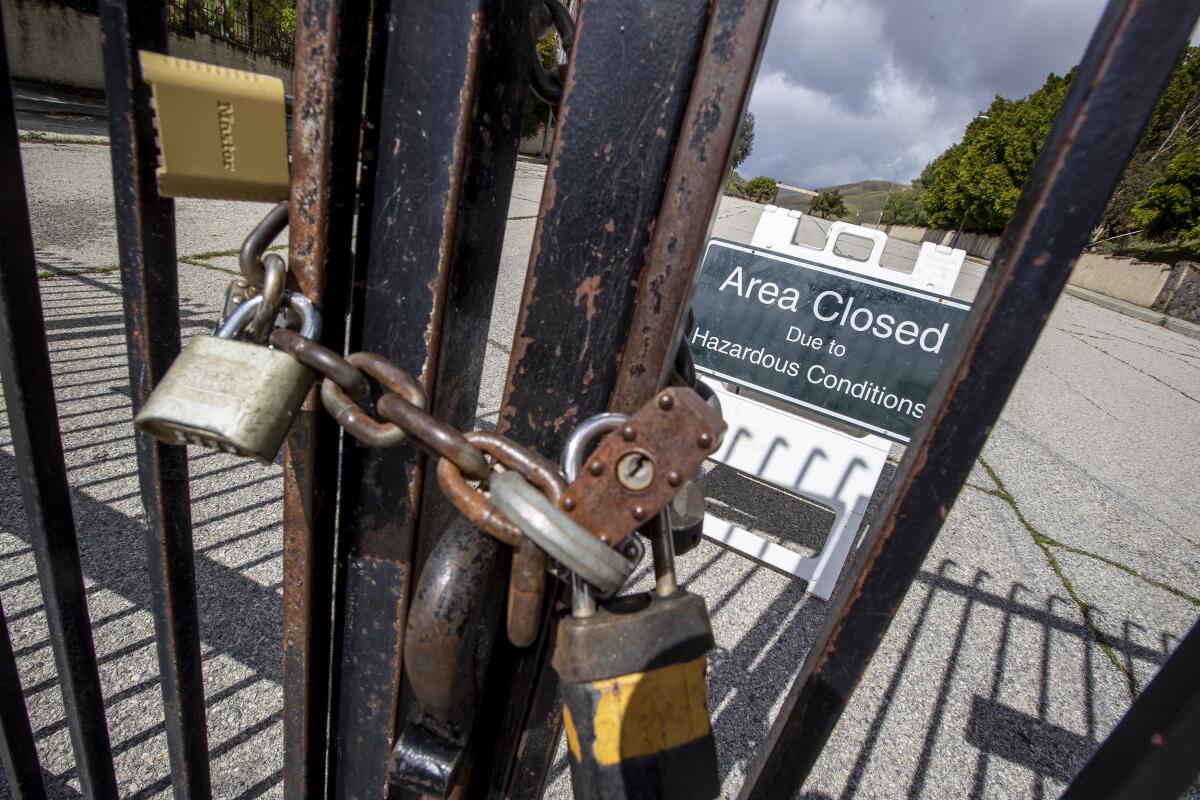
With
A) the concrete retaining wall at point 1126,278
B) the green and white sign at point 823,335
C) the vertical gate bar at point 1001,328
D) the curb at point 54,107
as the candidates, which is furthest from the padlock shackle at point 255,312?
the concrete retaining wall at point 1126,278

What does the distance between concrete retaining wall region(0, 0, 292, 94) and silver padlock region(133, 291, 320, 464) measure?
64.7ft

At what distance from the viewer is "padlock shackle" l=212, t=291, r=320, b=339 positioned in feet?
1.89

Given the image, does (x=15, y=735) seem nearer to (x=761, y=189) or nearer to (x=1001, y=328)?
(x=1001, y=328)

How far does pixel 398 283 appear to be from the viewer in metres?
0.63

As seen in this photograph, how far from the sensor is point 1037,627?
3121mm

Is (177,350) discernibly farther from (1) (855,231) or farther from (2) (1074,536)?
(2) (1074,536)

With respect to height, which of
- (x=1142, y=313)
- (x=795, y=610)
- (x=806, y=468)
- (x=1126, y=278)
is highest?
(x=1126, y=278)

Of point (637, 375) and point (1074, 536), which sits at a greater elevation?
point (637, 375)

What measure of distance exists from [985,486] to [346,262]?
5.26 m

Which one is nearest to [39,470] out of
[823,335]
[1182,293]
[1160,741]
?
[1160,741]

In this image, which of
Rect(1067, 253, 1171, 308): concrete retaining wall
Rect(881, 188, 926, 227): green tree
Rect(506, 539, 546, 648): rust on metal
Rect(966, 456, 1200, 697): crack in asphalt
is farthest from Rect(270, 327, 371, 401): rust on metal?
Rect(881, 188, 926, 227): green tree

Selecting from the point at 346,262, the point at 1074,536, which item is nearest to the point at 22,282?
the point at 346,262

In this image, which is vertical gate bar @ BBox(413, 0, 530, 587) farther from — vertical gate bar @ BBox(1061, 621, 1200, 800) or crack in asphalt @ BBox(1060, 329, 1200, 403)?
crack in asphalt @ BBox(1060, 329, 1200, 403)

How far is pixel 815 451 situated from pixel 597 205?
2.87 m
